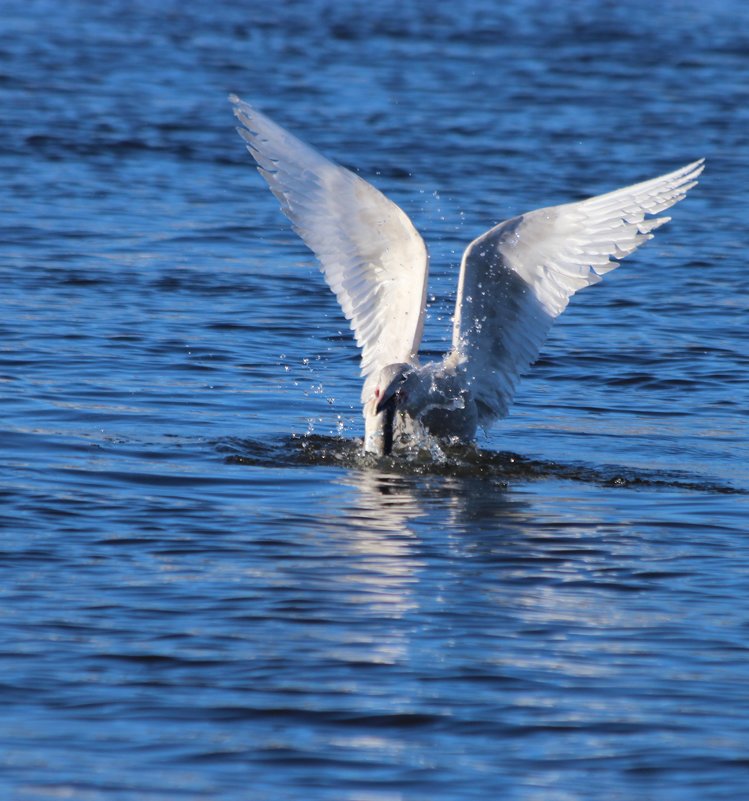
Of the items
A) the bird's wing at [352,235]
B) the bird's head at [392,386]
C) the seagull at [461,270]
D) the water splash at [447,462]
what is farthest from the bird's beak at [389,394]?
the bird's wing at [352,235]

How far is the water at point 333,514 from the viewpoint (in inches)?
258

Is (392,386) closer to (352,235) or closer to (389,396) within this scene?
(389,396)

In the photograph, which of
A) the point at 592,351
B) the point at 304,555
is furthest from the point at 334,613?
the point at 592,351

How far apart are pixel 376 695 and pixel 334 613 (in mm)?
1001

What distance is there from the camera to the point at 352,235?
38.0 feet

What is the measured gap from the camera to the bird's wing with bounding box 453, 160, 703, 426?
1126 cm

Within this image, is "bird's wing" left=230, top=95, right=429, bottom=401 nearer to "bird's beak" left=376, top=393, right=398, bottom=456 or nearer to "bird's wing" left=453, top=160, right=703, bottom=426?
"bird's wing" left=453, top=160, right=703, bottom=426

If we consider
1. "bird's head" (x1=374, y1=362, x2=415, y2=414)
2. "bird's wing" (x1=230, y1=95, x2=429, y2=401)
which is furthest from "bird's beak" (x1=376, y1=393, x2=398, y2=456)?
"bird's wing" (x1=230, y1=95, x2=429, y2=401)

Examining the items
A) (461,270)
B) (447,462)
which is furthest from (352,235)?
(447,462)

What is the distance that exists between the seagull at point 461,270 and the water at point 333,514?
0.37 meters

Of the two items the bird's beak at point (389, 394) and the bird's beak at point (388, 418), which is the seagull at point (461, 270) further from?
the bird's beak at point (389, 394)

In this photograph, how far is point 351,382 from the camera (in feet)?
43.8

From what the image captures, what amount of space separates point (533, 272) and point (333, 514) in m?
2.48

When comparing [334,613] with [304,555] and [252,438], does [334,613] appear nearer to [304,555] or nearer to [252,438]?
[304,555]
